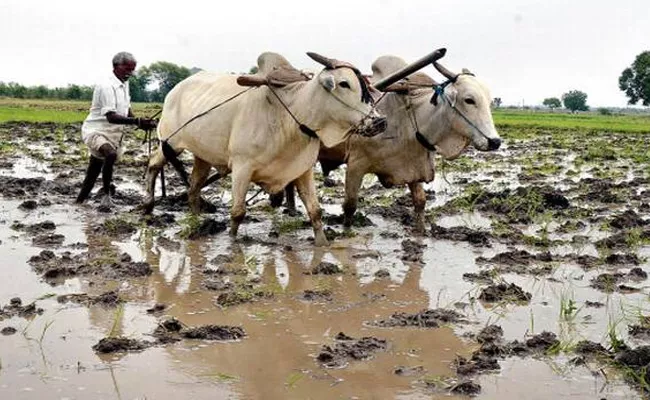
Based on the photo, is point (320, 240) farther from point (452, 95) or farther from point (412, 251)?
point (452, 95)

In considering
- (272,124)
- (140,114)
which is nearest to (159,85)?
(140,114)

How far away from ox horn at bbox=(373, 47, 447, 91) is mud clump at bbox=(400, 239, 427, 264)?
4.89 ft

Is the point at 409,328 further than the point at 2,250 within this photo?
No

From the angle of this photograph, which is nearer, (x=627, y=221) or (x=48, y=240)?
(x=48, y=240)

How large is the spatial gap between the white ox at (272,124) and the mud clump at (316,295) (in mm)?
1518

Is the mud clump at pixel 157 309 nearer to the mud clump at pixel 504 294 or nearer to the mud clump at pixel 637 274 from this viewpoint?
the mud clump at pixel 504 294

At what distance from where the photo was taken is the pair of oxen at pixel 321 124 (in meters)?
6.50

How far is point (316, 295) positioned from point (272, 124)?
2.03 metres

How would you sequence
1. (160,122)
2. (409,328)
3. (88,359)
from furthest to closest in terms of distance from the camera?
(160,122) < (409,328) < (88,359)

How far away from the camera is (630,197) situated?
1062 centimetres

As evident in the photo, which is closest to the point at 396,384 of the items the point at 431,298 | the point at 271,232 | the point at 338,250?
the point at 431,298

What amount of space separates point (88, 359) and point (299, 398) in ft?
3.80

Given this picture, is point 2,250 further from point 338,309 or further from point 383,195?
point 383,195

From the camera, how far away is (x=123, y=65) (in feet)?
27.6
